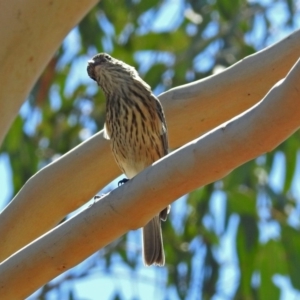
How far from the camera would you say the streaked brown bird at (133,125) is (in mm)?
3135

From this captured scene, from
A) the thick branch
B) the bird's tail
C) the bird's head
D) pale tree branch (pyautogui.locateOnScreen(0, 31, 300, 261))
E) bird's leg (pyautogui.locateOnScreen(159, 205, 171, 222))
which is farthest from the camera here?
the bird's head

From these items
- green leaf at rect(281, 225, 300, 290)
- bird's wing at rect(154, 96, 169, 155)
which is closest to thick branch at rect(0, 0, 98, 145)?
bird's wing at rect(154, 96, 169, 155)

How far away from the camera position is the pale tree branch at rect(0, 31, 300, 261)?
9.01 ft

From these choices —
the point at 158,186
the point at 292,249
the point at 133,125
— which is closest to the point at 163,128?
the point at 133,125

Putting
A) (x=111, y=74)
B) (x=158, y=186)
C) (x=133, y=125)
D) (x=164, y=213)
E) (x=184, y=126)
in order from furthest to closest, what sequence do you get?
1. (x=111, y=74)
2. (x=133, y=125)
3. (x=164, y=213)
4. (x=184, y=126)
5. (x=158, y=186)

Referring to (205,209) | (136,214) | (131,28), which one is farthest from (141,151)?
(131,28)

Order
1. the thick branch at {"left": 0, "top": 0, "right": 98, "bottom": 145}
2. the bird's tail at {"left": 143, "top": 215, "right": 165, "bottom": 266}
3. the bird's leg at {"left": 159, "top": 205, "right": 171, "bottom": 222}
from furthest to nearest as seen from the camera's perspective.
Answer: the bird's tail at {"left": 143, "top": 215, "right": 165, "bottom": 266}
the bird's leg at {"left": 159, "top": 205, "right": 171, "bottom": 222}
the thick branch at {"left": 0, "top": 0, "right": 98, "bottom": 145}

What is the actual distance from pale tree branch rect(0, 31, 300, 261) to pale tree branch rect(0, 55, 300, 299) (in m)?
0.54

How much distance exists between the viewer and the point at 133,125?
3.32 metres

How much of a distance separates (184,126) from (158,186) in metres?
0.75

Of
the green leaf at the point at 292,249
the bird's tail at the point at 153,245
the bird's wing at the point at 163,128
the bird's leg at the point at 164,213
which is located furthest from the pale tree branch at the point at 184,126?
the green leaf at the point at 292,249

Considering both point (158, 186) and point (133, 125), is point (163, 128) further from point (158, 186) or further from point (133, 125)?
point (158, 186)

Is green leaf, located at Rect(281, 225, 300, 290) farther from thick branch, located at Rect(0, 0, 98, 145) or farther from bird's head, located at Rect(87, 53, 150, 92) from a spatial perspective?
thick branch, located at Rect(0, 0, 98, 145)

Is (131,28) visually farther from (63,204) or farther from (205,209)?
(63,204)
